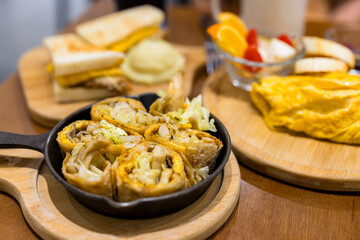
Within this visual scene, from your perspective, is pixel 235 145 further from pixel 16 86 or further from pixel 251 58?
pixel 16 86

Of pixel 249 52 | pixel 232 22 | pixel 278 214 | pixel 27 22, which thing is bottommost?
pixel 27 22

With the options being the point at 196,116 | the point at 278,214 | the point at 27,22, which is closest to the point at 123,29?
the point at 196,116

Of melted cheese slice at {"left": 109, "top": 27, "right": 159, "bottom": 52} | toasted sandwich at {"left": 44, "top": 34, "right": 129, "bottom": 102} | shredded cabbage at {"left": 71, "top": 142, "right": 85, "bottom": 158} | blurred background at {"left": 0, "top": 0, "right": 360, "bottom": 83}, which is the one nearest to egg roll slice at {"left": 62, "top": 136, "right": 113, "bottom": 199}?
shredded cabbage at {"left": 71, "top": 142, "right": 85, "bottom": 158}

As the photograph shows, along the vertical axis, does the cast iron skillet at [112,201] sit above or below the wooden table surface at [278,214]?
above

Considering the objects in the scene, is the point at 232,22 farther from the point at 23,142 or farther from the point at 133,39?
the point at 23,142

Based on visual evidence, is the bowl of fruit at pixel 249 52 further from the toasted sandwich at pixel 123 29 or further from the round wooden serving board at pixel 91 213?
the round wooden serving board at pixel 91 213

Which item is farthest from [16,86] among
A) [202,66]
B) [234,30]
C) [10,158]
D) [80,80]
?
[234,30]

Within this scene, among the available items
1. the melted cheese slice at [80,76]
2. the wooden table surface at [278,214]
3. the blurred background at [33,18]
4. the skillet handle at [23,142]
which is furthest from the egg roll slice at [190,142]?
the blurred background at [33,18]
